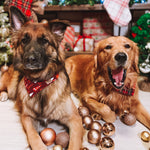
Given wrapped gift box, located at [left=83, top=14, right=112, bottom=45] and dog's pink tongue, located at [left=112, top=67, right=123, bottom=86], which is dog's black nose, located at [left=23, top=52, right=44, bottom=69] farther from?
wrapped gift box, located at [left=83, top=14, right=112, bottom=45]

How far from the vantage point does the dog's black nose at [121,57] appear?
150cm

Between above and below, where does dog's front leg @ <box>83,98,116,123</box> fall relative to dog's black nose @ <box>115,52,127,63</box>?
below

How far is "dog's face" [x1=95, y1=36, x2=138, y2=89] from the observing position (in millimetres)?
1537

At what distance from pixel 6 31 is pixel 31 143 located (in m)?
2.12

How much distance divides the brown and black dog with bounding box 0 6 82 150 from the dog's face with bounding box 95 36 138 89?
0.46 metres

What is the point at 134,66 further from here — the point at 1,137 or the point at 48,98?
the point at 1,137

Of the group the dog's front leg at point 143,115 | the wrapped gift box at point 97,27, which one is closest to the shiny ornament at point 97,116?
the dog's front leg at point 143,115

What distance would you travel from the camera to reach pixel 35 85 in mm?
1487

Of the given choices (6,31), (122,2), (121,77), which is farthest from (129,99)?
(6,31)

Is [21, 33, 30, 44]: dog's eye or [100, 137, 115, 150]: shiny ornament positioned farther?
[21, 33, 30, 44]: dog's eye

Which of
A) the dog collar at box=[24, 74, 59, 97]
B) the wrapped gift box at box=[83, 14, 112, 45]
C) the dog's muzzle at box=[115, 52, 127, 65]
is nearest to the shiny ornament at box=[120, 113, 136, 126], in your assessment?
the dog's muzzle at box=[115, 52, 127, 65]

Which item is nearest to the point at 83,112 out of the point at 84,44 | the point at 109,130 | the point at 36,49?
the point at 109,130

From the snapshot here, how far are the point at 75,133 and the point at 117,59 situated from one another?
790 millimetres

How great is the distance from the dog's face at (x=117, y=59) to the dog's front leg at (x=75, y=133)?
21.4 inches
